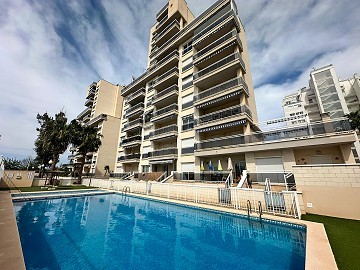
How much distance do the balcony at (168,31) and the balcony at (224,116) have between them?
20687 millimetres

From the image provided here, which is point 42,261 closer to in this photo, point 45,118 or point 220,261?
point 220,261

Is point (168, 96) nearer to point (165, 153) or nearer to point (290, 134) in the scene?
point (165, 153)

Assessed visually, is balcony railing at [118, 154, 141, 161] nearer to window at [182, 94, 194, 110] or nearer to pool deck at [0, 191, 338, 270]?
A: window at [182, 94, 194, 110]

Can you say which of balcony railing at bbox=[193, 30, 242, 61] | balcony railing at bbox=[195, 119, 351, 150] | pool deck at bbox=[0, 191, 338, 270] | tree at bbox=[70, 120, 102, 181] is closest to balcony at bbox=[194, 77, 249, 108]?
balcony railing at bbox=[195, 119, 351, 150]

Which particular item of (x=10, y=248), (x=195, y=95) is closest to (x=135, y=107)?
(x=195, y=95)

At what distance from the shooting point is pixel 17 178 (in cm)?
2342

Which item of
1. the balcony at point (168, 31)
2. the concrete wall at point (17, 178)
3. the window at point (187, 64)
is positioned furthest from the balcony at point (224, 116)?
the concrete wall at point (17, 178)

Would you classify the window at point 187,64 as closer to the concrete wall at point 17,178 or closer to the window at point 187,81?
the window at point 187,81

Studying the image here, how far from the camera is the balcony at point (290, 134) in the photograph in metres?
13.0

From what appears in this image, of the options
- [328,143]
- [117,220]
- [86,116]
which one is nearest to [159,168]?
[117,220]

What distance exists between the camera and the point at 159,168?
28.2 m

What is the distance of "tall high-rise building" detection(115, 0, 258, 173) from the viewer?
66.9 feet

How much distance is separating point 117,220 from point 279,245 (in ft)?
29.1

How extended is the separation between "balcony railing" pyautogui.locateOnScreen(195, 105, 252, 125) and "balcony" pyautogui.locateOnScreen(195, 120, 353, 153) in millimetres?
3070
